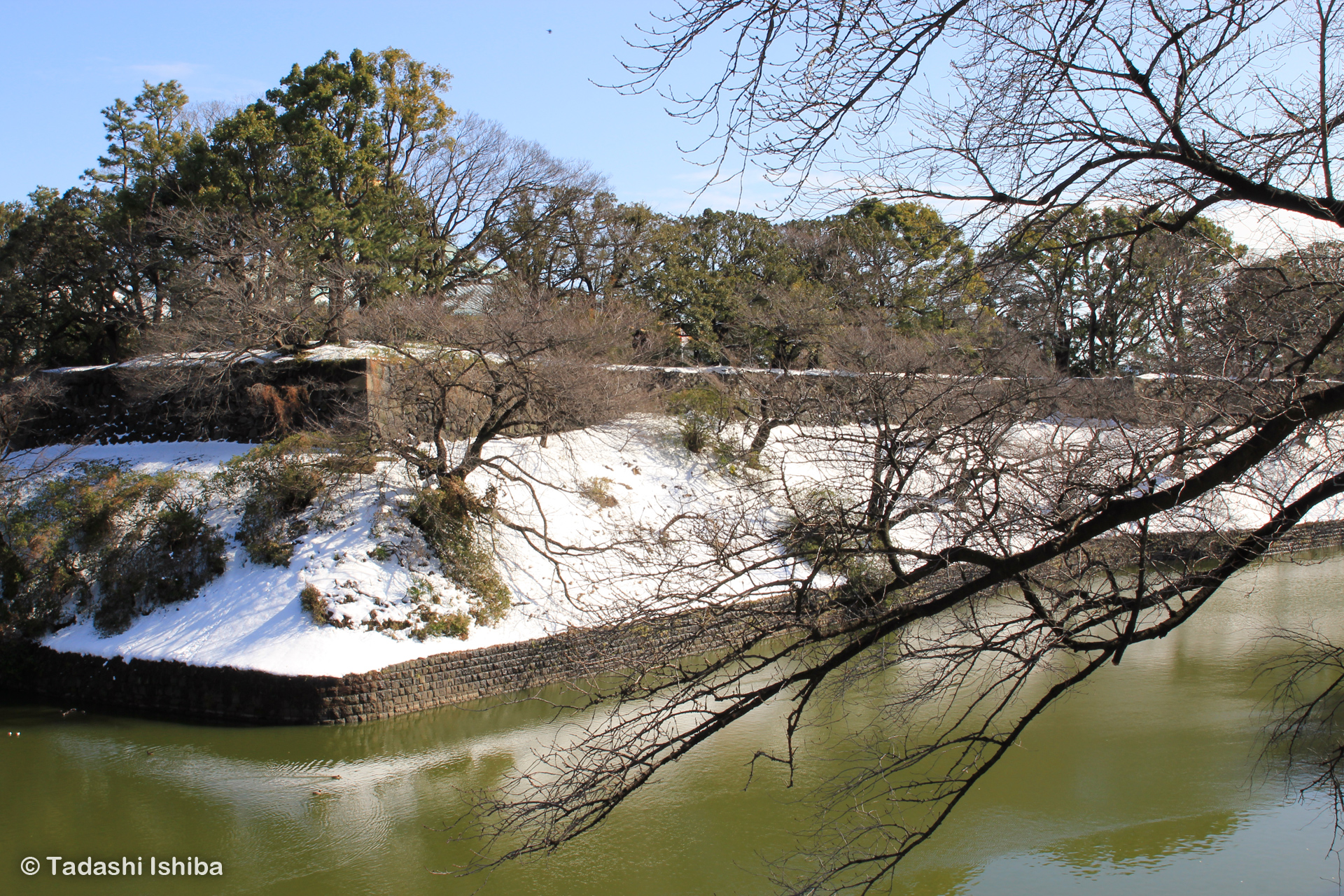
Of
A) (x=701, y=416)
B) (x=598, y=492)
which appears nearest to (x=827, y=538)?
(x=598, y=492)

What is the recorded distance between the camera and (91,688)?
10031 millimetres

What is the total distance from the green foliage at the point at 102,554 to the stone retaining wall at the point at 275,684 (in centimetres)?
59

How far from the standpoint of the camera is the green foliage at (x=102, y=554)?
10.7 m

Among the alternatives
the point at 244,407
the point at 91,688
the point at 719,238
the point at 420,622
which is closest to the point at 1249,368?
the point at 420,622

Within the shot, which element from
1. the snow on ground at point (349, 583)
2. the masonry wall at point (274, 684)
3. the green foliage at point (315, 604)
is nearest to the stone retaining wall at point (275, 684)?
the masonry wall at point (274, 684)

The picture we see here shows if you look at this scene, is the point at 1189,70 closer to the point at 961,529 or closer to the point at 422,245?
the point at 961,529

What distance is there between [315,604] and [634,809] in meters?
4.94

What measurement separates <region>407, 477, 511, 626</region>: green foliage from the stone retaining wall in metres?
0.79

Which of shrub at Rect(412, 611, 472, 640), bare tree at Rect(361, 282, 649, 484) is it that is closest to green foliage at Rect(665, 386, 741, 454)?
bare tree at Rect(361, 282, 649, 484)

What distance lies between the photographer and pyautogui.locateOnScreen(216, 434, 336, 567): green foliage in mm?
11117

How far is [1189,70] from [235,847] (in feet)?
26.8

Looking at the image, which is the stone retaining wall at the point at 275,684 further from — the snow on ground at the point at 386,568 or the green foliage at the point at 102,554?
the green foliage at the point at 102,554

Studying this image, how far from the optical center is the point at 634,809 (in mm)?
7230

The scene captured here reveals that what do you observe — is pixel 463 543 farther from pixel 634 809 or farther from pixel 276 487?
pixel 634 809
